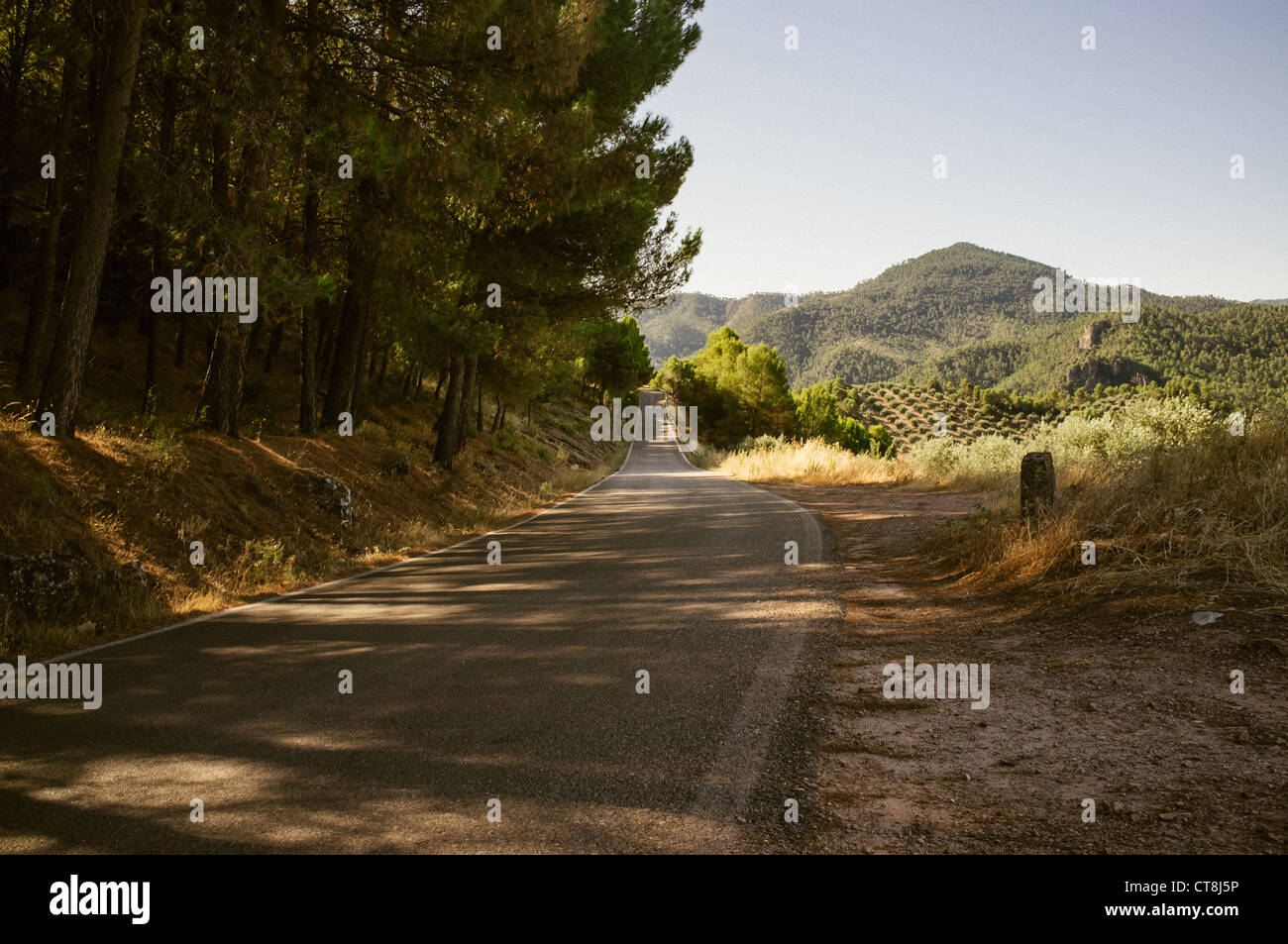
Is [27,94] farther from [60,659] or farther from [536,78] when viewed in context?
[60,659]

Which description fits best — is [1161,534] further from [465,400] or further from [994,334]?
[994,334]


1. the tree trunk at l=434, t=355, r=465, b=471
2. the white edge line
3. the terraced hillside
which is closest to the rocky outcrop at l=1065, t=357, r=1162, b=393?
the terraced hillside

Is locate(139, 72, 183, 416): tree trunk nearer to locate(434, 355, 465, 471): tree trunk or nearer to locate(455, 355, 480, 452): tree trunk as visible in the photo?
locate(434, 355, 465, 471): tree trunk

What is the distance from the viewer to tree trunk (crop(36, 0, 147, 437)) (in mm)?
8617

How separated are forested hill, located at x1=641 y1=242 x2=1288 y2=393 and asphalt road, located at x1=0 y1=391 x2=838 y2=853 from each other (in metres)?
Result: 74.3

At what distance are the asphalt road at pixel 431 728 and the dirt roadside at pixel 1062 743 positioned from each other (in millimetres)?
402

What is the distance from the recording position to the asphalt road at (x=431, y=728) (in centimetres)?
303

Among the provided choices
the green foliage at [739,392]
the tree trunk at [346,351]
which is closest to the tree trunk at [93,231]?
the tree trunk at [346,351]

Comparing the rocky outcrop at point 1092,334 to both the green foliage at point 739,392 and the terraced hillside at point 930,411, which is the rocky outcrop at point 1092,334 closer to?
the terraced hillside at point 930,411

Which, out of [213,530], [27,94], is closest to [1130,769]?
[213,530]

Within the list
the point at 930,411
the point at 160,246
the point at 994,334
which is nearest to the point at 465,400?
the point at 160,246

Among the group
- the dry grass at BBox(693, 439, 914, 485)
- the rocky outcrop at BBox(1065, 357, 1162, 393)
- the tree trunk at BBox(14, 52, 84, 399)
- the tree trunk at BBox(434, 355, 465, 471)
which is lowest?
the dry grass at BBox(693, 439, 914, 485)

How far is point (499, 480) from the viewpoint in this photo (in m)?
23.0
